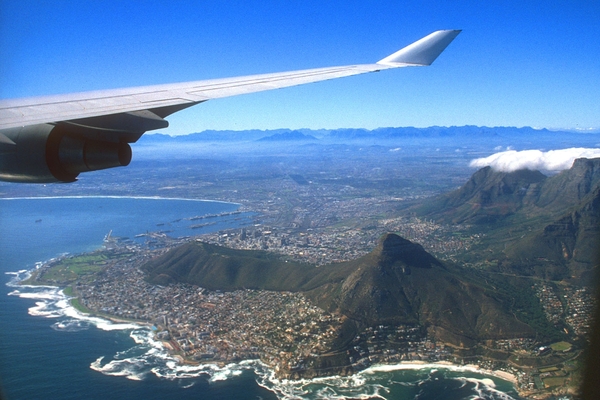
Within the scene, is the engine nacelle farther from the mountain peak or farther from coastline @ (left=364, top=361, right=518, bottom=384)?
the mountain peak

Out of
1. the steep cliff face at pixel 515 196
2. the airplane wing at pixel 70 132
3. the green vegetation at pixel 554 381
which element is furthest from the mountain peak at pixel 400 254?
the airplane wing at pixel 70 132

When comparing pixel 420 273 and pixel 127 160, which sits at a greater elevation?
pixel 127 160

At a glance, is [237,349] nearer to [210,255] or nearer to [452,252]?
[210,255]

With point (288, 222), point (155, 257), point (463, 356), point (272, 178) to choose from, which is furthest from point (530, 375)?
point (272, 178)

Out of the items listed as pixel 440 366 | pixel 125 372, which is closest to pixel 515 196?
pixel 440 366

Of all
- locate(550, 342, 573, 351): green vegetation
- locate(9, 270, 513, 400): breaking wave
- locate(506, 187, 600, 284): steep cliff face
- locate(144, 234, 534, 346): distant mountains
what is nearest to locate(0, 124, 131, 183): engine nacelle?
locate(9, 270, 513, 400): breaking wave
